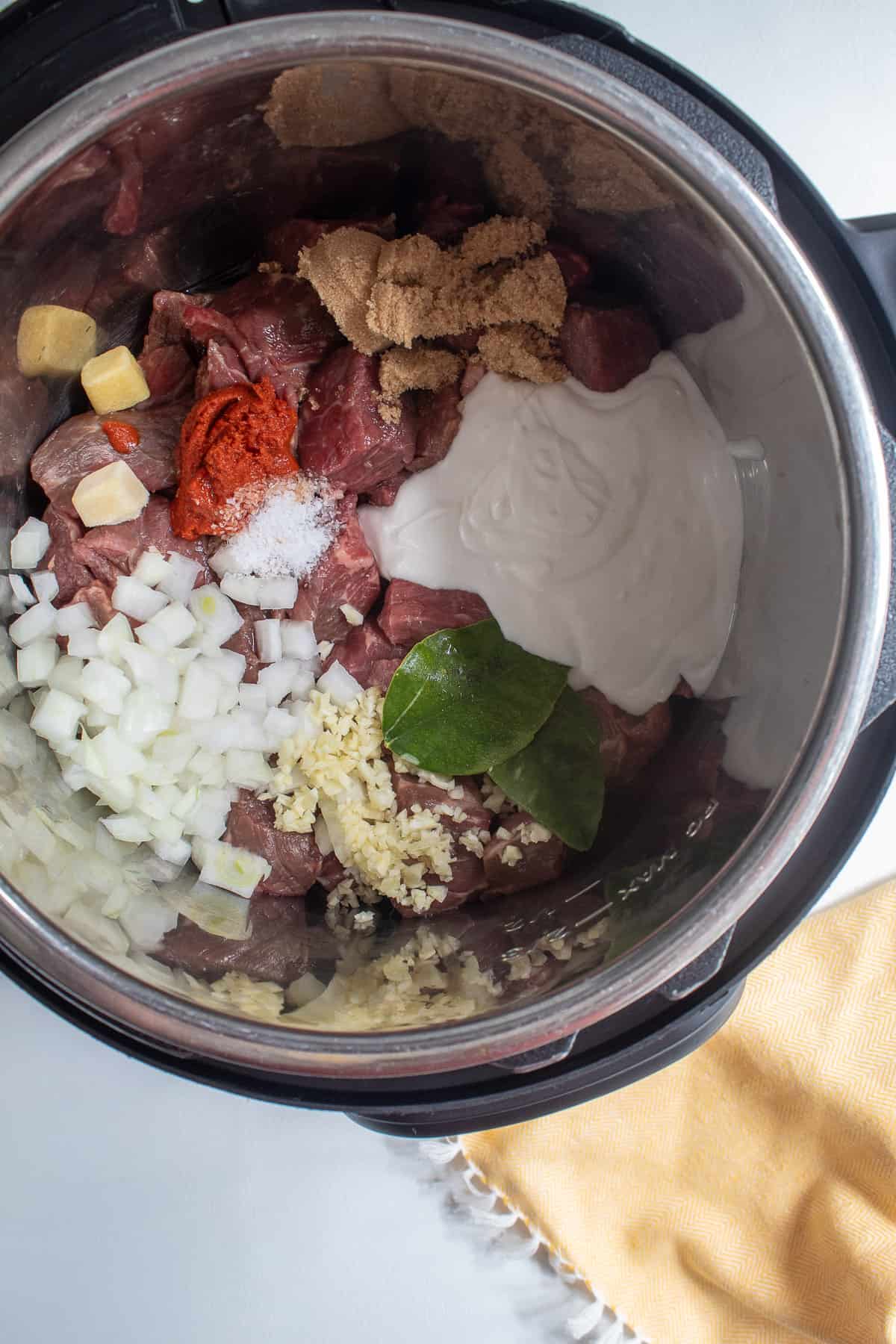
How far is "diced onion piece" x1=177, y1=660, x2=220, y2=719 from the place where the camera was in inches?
60.1

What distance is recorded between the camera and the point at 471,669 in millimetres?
1564

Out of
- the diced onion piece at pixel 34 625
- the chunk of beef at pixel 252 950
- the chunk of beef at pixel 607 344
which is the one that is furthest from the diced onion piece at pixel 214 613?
the chunk of beef at pixel 607 344

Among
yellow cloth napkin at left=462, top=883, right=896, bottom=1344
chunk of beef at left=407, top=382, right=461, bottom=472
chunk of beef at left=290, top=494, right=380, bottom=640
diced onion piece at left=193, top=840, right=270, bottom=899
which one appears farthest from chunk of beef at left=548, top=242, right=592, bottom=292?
yellow cloth napkin at left=462, top=883, right=896, bottom=1344

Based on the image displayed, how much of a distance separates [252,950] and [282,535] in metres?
0.65

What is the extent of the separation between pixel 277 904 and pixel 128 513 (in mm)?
665

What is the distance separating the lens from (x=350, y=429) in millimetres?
1521

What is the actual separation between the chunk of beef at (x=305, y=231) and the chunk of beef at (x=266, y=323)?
34mm

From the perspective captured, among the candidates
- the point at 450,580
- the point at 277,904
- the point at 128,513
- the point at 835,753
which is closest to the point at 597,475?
the point at 450,580

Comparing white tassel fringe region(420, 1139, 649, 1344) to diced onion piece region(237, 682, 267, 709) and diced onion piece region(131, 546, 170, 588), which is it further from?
diced onion piece region(131, 546, 170, 588)

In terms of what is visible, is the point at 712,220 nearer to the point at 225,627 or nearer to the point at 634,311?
the point at 634,311

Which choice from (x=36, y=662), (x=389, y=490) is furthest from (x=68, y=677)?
(x=389, y=490)

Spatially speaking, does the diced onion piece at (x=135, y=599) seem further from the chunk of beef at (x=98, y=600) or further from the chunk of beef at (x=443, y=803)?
the chunk of beef at (x=443, y=803)

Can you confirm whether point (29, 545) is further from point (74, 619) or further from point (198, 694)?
point (198, 694)

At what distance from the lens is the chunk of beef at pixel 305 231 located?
1465 millimetres
